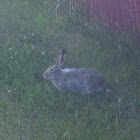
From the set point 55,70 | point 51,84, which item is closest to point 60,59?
point 55,70

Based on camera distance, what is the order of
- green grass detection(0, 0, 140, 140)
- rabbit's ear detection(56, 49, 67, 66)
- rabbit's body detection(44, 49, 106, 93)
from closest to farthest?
green grass detection(0, 0, 140, 140), rabbit's body detection(44, 49, 106, 93), rabbit's ear detection(56, 49, 67, 66)

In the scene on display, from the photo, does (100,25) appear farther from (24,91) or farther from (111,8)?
(24,91)

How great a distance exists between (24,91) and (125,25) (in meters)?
1.90

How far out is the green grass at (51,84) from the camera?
5883 mm

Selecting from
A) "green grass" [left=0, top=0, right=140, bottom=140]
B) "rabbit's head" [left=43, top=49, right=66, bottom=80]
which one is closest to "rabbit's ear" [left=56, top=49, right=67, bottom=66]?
"rabbit's head" [left=43, top=49, right=66, bottom=80]

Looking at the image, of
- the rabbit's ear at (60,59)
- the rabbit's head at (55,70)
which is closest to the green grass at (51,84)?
the rabbit's head at (55,70)

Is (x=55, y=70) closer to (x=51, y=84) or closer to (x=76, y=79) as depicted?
(x=51, y=84)

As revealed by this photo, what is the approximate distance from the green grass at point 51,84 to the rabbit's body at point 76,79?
→ 13cm

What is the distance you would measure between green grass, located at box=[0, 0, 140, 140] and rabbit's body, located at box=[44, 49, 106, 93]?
13 centimetres

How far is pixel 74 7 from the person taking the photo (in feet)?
28.4

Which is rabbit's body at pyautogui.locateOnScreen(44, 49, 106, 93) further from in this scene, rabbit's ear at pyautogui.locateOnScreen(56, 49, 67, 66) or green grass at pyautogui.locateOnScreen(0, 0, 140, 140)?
green grass at pyautogui.locateOnScreen(0, 0, 140, 140)

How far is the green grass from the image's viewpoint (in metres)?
5.88

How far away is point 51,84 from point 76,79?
0.39m

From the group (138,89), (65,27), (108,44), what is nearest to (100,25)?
(108,44)
